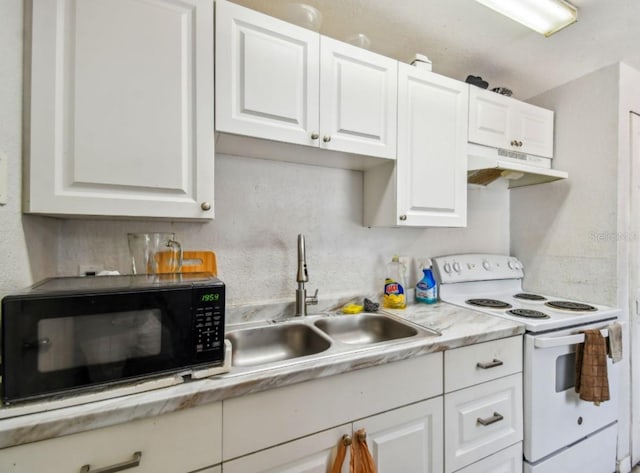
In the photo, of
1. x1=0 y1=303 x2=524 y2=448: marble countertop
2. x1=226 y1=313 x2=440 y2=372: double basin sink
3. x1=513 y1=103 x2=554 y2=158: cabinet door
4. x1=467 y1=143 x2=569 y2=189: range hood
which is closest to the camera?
x1=0 y1=303 x2=524 y2=448: marble countertop

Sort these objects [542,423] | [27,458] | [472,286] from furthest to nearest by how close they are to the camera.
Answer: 1. [472,286]
2. [542,423]
3. [27,458]

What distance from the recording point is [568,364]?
1.43 meters

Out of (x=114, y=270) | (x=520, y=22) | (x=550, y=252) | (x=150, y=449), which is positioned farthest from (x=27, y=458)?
(x=550, y=252)

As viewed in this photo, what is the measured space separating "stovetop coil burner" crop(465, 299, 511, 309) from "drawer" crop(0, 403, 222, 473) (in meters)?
1.52

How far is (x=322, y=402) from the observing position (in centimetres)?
93

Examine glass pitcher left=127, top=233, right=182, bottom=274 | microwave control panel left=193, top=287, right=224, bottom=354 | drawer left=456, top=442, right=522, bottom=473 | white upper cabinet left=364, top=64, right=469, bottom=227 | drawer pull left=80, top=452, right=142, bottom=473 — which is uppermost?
white upper cabinet left=364, top=64, right=469, bottom=227

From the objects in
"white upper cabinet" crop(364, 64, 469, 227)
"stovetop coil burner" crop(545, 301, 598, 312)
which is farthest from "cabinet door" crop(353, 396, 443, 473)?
"stovetop coil burner" crop(545, 301, 598, 312)

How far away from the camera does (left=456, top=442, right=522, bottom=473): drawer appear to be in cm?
122

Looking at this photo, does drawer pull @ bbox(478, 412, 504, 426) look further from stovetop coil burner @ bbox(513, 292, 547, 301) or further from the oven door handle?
stovetop coil burner @ bbox(513, 292, 547, 301)

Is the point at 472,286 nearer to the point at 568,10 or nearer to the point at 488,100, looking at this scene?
the point at 488,100

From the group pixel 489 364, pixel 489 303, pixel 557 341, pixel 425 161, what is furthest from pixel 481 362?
pixel 425 161

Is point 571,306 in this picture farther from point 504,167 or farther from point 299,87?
point 299,87

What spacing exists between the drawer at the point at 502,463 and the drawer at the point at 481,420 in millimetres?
25

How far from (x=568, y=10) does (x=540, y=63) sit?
507 millimetres
